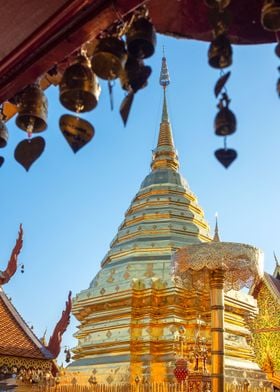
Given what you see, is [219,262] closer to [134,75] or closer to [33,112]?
[33,112]

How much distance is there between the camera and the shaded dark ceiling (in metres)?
2.31

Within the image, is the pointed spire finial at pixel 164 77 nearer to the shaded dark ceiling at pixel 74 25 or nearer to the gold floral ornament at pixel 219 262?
the gold floral ornament at pixel 219 262

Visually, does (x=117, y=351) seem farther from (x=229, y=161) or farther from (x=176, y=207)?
(x=229, y=161)

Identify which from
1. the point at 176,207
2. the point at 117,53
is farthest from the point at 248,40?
the point at 176,207

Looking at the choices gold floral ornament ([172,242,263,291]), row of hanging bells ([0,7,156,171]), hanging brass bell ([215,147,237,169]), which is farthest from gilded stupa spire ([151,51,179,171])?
hanging brass bell ([215,147,237,169])

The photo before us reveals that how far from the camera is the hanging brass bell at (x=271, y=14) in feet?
6.21

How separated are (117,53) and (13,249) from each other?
9439mm

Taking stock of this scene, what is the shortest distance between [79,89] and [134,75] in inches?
9.8

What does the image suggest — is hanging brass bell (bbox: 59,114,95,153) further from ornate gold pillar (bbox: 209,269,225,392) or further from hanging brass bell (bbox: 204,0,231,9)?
ornate gold pillar (bbox: 209,269,225,392)

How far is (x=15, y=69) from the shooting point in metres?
2.71

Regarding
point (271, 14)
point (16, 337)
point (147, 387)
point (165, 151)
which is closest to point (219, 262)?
point (147, 387)

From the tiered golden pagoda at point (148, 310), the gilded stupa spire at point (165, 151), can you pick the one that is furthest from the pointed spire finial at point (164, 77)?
the tiered golden pagoda at point (148, 310)

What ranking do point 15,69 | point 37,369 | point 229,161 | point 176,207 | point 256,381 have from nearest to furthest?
point 229,161, point 15,69, point 37,369, point 256,381, point 176,207

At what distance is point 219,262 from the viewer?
30.5ft
